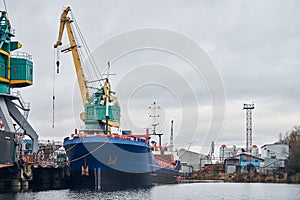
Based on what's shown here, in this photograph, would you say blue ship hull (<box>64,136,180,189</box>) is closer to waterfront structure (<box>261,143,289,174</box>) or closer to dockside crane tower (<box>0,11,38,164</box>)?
dockside crane tower (<box>0,11,38,164</box>)

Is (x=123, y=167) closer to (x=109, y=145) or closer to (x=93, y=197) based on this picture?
(x=109, y=145)

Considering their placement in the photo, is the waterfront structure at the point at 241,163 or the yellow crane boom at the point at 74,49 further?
the waterfront structure at the point at 241,163

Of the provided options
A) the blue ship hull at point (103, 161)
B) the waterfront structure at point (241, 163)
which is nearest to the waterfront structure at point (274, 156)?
the waterfront structure at point (241, 163)

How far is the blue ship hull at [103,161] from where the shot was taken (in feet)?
198

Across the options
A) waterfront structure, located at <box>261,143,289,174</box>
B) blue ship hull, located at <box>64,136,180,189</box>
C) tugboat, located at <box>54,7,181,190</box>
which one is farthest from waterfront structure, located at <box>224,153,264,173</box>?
blue ship hull, located at <box>64,136,180,189</box>

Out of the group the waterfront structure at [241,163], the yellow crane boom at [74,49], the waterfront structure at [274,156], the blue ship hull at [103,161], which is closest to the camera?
the blue ship hull at [103,161]

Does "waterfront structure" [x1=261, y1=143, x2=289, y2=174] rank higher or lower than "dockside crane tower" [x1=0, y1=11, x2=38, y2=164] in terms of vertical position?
lower

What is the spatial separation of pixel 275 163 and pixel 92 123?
57416mm

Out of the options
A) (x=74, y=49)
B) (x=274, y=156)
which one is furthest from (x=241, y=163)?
(x=74, y=49)

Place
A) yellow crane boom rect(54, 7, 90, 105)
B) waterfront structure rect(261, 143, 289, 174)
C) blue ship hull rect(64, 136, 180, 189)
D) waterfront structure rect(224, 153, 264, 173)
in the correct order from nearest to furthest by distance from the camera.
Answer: blue ship hull rect(64, 136, 180, 189) → yellow crane boom rect(54, 7, 90, 105) → waterfront structure rect(261, 143, 289, 174) → waterfront structure rect(224, 153, 264, 173)

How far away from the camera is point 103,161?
60469 millimetres

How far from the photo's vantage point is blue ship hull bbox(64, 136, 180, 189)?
198 ft

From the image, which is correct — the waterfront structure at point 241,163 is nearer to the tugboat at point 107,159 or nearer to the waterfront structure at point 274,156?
the waterfront structure at point 274,156

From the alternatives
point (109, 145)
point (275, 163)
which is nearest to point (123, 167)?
point (109, 145)
